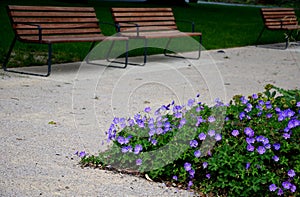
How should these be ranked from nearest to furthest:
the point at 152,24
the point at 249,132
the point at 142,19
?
the point at 249,132 → the point at 142,19 → the point at 152,24

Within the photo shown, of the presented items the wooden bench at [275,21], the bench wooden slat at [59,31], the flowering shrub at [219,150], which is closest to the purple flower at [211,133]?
the flowering shrub at [219,150]

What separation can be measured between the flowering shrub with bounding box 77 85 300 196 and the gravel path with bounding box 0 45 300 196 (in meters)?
0.14

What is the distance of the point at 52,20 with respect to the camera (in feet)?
27.1

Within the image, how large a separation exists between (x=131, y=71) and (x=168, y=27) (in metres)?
2.04

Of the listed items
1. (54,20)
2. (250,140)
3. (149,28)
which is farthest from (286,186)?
(149,28)

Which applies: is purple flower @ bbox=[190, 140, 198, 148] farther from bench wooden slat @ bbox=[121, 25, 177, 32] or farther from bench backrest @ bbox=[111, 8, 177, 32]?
bench wooden slat @ bbox=[121, 25, 177, 32]

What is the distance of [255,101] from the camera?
4422 mm

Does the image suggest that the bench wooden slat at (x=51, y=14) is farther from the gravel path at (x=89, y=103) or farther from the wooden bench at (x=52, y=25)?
the gravel path at (x=89, y=103)

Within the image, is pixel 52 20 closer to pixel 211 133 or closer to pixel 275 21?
pixel 211 133

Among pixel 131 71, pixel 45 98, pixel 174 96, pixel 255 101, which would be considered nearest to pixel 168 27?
pixel 131 71

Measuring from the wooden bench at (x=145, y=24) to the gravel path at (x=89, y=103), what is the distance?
1.53ft

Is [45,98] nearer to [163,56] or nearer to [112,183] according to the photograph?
[112,183]

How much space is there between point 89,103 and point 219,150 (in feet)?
8.60

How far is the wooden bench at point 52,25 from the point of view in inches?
300
